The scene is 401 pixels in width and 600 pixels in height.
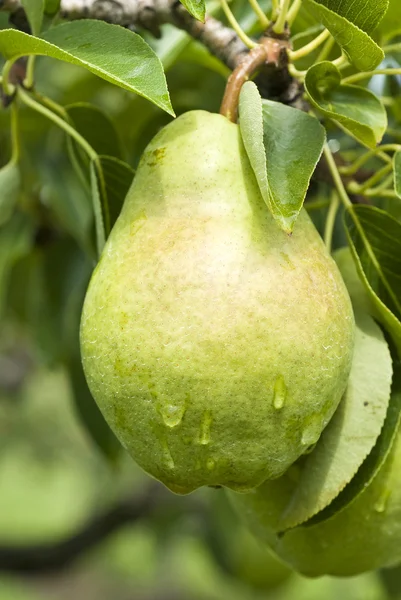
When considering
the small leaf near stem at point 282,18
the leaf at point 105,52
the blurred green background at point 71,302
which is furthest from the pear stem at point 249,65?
the blurred green background at point 71,302

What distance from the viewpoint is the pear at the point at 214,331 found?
752mm

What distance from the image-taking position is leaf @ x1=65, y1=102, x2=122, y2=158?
3.88 feet

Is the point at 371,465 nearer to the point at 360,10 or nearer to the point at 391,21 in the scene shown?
the point at 360,10

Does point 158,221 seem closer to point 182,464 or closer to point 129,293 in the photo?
point 129,293

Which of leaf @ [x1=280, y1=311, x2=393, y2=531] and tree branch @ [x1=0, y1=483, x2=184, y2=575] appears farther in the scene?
tree branch @ [x1=0, y1=483, x2=184, y2=575]

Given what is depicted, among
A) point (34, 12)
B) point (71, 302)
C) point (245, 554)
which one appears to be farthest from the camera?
point (245, 554)

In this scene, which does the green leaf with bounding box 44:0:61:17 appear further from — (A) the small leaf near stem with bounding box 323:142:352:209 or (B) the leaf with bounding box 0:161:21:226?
(A) the small leaf near stem with bounding box 323:142:352:209

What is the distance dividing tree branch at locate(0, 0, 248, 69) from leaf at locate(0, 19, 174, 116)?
19cm

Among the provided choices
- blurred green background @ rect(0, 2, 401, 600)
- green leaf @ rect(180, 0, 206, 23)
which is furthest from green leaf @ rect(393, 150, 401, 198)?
blurred green background @ rect(0, 2, 401, 600)

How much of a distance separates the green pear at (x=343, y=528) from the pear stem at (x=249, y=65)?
0.41 meters

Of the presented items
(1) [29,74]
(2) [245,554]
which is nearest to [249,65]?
(1) [29,74]

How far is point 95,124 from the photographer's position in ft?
3.90

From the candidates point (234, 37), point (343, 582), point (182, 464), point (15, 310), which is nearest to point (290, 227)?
point (182, 464)

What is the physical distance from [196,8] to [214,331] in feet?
1.01
